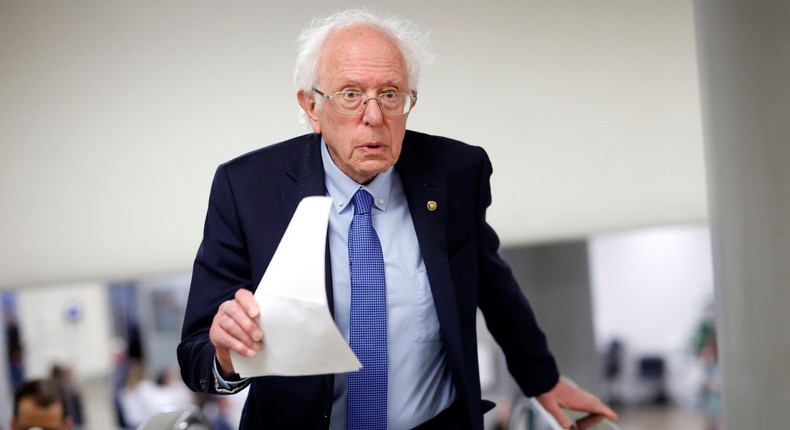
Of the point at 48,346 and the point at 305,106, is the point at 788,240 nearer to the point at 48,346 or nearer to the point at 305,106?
the point at 305,106

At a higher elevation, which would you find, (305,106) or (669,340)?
(305,106)

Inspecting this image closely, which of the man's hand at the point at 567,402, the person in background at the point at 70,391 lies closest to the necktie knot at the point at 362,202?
the man's hand at the point at 567,402

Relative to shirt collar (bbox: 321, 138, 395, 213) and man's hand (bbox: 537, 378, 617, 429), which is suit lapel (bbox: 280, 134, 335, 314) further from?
man's hand (bbox: 537, 378, 617, 429)

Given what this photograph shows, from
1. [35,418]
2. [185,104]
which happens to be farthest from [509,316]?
[35,418]

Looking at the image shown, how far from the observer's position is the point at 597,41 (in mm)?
4824

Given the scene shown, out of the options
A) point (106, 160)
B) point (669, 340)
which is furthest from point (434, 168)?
point (669, 340)

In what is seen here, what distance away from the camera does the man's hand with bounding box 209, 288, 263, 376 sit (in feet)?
6.15

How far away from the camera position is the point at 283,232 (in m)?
2.23

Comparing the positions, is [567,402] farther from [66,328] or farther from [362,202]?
[66,328]

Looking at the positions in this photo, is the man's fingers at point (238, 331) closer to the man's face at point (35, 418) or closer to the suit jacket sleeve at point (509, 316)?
the suit jacket sleeve at point (509, 316)

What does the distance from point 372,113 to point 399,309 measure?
43 cm

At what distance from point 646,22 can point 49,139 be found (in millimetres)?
2678

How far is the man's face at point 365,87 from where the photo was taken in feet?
7.14

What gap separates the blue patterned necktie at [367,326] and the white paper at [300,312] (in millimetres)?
349
